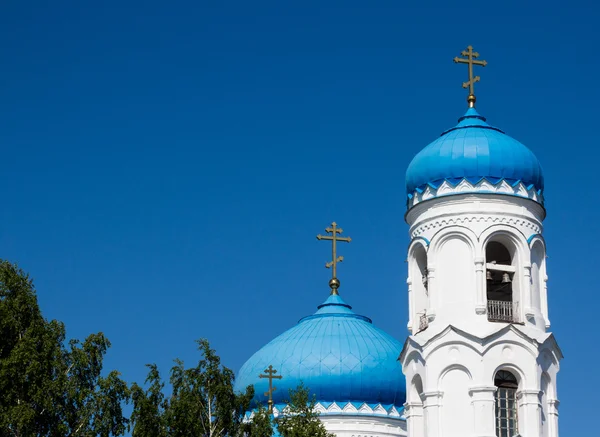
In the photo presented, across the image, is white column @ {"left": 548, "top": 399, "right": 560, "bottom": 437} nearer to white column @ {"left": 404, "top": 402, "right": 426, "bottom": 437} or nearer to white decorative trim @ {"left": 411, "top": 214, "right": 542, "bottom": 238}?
white column @ {"left": 404, "top": 402, "right": 426, "bottom": 437}

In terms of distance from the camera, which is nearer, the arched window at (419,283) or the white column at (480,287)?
the white column at (480,287)

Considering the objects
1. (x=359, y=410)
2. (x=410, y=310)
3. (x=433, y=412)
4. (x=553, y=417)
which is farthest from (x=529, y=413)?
(x=359, y=410)

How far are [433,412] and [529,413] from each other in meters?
1.55

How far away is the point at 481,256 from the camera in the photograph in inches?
992

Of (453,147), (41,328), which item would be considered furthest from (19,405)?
(453,147)

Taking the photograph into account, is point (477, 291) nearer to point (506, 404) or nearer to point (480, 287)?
point (480, 287)

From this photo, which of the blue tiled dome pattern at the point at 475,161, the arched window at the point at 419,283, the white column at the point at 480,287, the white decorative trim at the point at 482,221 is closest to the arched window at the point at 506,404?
the white column at the point at 480,287

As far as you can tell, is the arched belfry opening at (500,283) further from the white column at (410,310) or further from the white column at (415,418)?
the white column at (415,418)

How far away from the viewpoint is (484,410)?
79.7ft

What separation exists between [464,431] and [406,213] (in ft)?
13.8

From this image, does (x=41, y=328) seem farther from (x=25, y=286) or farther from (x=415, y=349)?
(x=415, y=349)

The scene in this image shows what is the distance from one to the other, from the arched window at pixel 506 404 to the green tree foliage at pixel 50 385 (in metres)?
6.01

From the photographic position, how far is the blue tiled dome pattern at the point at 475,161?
25.6 metres

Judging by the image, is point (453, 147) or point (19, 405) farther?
Answer: point (453, 147)
